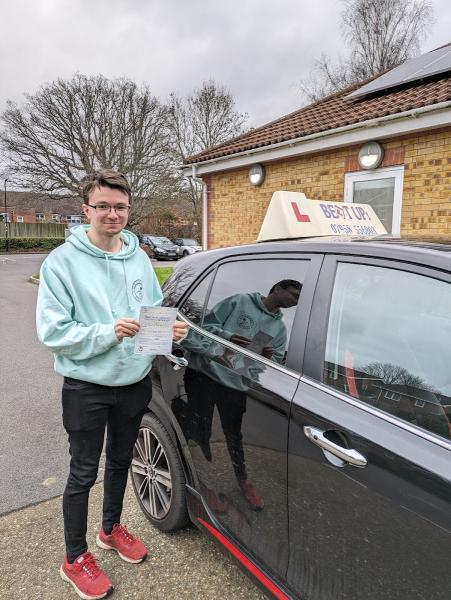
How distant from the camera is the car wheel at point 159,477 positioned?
2156mm

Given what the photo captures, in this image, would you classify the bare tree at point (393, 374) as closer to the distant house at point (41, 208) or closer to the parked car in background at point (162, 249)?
the distant house at point (41, 208)

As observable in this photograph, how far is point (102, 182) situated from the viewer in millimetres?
1857

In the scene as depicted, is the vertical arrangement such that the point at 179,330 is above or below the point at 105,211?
below

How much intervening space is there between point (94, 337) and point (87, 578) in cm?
115

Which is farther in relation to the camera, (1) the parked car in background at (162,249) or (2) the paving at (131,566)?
(1) the parked car in background at (162,249)

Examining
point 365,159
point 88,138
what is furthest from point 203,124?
point 365,159

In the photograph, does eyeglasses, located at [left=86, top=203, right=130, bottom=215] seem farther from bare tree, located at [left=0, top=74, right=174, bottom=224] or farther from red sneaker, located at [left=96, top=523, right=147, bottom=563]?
bare tree, located at [left=0, top=74, right=174, bottom=224]

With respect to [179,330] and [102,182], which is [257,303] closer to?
[179,330]

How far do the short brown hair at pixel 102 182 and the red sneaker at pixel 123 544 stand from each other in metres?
1.67

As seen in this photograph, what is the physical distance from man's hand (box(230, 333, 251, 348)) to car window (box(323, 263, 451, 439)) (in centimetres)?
44

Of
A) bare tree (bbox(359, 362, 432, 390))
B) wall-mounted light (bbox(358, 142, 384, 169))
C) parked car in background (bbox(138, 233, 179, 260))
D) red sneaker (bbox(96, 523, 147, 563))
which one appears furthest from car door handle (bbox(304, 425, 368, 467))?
parked car in background (bbox(138, 233, 179, 260))

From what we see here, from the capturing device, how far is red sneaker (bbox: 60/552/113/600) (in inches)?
75.0

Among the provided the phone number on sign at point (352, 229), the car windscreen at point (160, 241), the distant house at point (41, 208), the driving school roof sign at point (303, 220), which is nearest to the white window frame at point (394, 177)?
the phone number on sign at point (352, 229)

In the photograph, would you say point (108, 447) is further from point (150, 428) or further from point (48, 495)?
point (48, 495)
